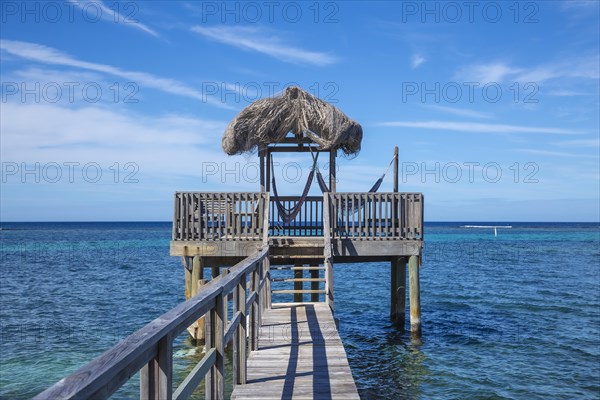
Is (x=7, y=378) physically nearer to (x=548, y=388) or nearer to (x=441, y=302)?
(x=548, y=388)

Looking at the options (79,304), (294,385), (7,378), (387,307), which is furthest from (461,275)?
(294,385)

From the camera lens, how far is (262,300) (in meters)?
9.22

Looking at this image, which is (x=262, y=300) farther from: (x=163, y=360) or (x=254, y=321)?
(x=163, y=360)

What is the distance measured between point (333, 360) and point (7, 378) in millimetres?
A: 7418

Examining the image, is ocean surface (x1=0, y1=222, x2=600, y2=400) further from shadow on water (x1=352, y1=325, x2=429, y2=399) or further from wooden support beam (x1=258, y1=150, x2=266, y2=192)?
wooden support beam (x1=258, y1=150, x2=266, y2=192)

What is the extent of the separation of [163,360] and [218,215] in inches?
367

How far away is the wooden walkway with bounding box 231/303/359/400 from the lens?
4.75 metres

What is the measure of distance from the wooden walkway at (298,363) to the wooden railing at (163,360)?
387 millimetres

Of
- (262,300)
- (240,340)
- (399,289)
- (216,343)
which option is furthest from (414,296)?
(216,343)

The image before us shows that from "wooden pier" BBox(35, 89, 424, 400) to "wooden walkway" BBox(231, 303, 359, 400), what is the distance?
11mm

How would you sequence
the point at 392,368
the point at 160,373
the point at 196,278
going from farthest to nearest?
the point at 196,278 → the point at 392,368 → the point at 160,373

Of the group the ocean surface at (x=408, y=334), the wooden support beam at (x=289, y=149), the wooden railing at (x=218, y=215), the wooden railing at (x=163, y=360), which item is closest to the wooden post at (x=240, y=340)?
the wooden railing at (x=163, y=360)

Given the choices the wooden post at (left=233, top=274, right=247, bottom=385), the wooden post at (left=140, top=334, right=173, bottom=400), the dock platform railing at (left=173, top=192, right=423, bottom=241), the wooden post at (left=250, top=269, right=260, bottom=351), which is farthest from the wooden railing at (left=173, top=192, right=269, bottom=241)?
the wooden post at (left=140, top=334, right=173, bottom=400)

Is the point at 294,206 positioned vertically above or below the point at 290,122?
below
